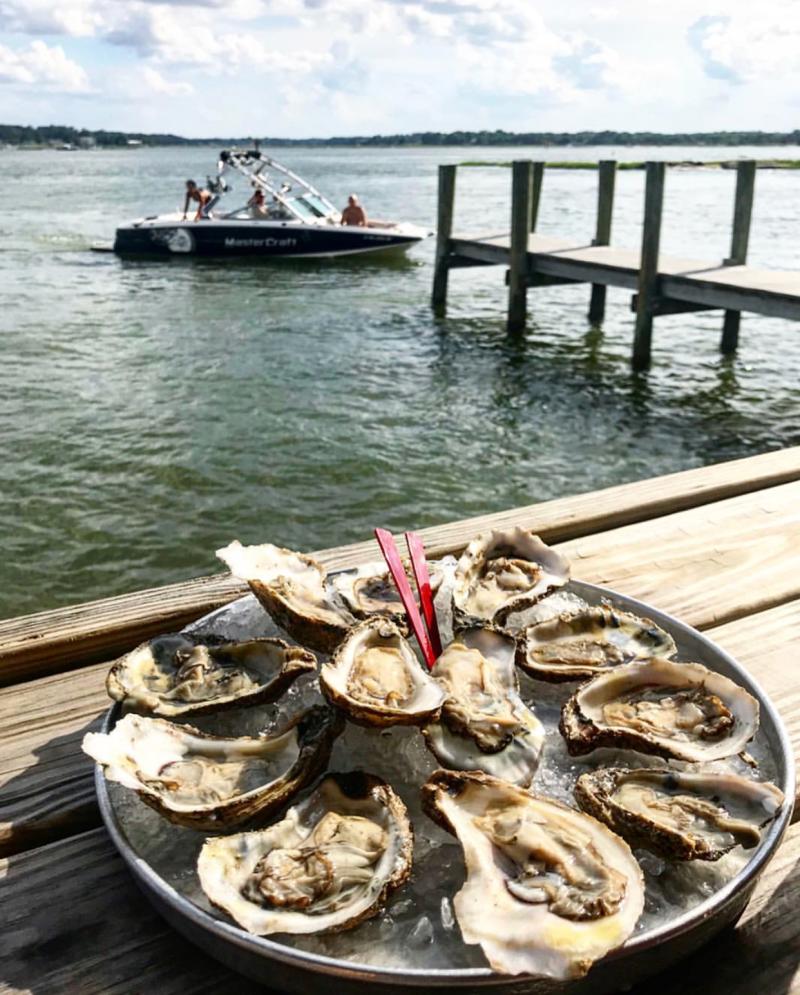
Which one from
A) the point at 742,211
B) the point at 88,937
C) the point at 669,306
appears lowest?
the point at 669,306

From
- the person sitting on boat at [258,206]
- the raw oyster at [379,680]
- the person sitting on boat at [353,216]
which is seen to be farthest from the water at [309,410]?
the raw oyster at [379,680]

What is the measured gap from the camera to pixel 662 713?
1.29m

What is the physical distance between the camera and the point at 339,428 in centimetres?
974

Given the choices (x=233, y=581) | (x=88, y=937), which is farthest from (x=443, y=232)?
(x=88, y=937)

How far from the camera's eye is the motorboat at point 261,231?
20078mm

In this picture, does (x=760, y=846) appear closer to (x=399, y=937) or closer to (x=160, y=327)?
(x=399, y=937)

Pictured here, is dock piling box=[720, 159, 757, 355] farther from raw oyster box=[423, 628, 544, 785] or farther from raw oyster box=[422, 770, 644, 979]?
raw oyster box=[422, 770, 644, 979]

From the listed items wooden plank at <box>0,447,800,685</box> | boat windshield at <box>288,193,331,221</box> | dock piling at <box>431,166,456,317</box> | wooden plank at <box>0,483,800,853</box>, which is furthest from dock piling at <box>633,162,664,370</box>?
boat windshield at <box>288,193,331,221</box>

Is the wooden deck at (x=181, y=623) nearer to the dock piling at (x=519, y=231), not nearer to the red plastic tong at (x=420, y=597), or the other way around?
the red plastic tong at (x=420, y=597)

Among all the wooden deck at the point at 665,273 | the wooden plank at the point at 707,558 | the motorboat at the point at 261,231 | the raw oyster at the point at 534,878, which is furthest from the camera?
the motorboat at the point at 261,231

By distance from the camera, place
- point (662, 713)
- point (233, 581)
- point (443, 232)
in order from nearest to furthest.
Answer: point (662, 713), point (233, 581), point (443, 232)

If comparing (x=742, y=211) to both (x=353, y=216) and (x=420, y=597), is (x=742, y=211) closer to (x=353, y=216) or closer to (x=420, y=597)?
(x=353, y=216)

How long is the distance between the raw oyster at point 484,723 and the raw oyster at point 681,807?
0.25ft

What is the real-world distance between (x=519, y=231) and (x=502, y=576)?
11912mm
